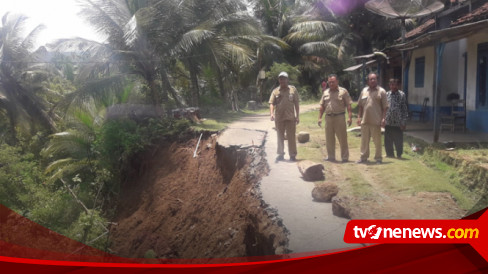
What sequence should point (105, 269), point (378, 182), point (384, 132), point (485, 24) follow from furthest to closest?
point (384, 132), point (485, 24), point (378, 182), point (105, 269)

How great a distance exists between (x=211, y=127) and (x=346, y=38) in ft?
3.08

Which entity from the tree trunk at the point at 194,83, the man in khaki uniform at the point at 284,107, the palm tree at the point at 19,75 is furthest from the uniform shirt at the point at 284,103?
the palm tree at the point at 19,75

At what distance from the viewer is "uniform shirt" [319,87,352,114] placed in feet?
7.83

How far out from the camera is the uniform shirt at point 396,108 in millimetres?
1957

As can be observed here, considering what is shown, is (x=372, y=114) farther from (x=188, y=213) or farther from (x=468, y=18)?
(x=188, y=213)

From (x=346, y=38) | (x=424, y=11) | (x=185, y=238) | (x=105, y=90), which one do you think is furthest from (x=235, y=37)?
(x=185, y=238)

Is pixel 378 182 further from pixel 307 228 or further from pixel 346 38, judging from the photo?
pixel 346 38

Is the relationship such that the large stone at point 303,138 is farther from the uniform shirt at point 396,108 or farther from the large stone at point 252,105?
the large stone at point 252,105

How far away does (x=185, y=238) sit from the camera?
4.04 feet

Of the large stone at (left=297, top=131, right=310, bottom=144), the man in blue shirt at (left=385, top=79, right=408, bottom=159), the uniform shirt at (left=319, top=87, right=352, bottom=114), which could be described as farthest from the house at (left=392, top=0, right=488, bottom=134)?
the large stone at (left=297, top=131, right=310, bottom=144)

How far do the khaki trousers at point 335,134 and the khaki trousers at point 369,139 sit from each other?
0.13 m

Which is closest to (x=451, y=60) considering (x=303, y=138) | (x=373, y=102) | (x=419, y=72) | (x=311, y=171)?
(x=419, y=72)

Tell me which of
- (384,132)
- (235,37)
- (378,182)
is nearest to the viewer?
(378,182)

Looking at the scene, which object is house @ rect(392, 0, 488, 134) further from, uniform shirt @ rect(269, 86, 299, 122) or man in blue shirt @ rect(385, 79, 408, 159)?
uniform shirt @ rect(269, 86, 299, 122)
